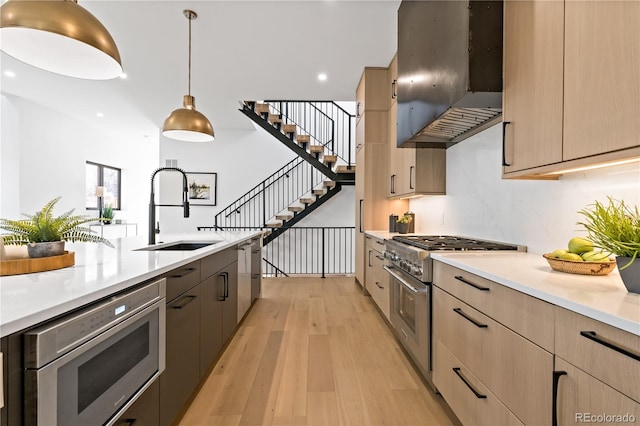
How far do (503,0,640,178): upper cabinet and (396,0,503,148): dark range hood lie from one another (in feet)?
0.30

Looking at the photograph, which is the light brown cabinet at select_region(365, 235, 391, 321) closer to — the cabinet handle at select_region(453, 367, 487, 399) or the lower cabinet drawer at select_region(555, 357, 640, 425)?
the cabinet handle at select_region(453, 367, 487, 399)

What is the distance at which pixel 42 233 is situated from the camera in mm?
1210

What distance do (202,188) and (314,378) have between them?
6.31 m

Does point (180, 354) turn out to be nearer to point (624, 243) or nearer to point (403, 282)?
point (403, 282)

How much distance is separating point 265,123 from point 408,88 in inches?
165

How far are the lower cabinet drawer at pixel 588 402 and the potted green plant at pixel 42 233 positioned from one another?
5.81ft

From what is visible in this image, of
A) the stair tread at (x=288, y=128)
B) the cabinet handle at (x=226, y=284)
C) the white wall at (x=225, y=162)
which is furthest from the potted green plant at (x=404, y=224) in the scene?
the white wall at (x=225, y=162)

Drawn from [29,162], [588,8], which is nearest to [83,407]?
[588,8]

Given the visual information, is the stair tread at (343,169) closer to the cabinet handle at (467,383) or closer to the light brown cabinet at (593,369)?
the cabinet handle at (467,383)

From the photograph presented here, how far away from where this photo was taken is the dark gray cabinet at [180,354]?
1.46 meters

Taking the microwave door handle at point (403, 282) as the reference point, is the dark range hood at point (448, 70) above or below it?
above

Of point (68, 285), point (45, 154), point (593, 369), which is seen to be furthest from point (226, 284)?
point (45, 154)

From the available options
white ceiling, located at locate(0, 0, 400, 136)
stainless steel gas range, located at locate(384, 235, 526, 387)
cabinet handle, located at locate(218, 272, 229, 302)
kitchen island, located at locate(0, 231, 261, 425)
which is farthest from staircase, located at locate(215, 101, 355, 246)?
kitchen island, located at locate(0, 231, 261, 425)

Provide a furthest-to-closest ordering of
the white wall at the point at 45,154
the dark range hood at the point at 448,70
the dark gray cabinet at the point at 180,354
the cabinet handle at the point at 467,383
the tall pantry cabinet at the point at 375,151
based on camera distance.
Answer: the white wall at the point at 45,154, the tall pantry cabinet at the point at 375,151, the dark range hood at the point at 448,70, the dark gray cabinet at the point at 180,354, the cabinet handle at the point at 467,383
